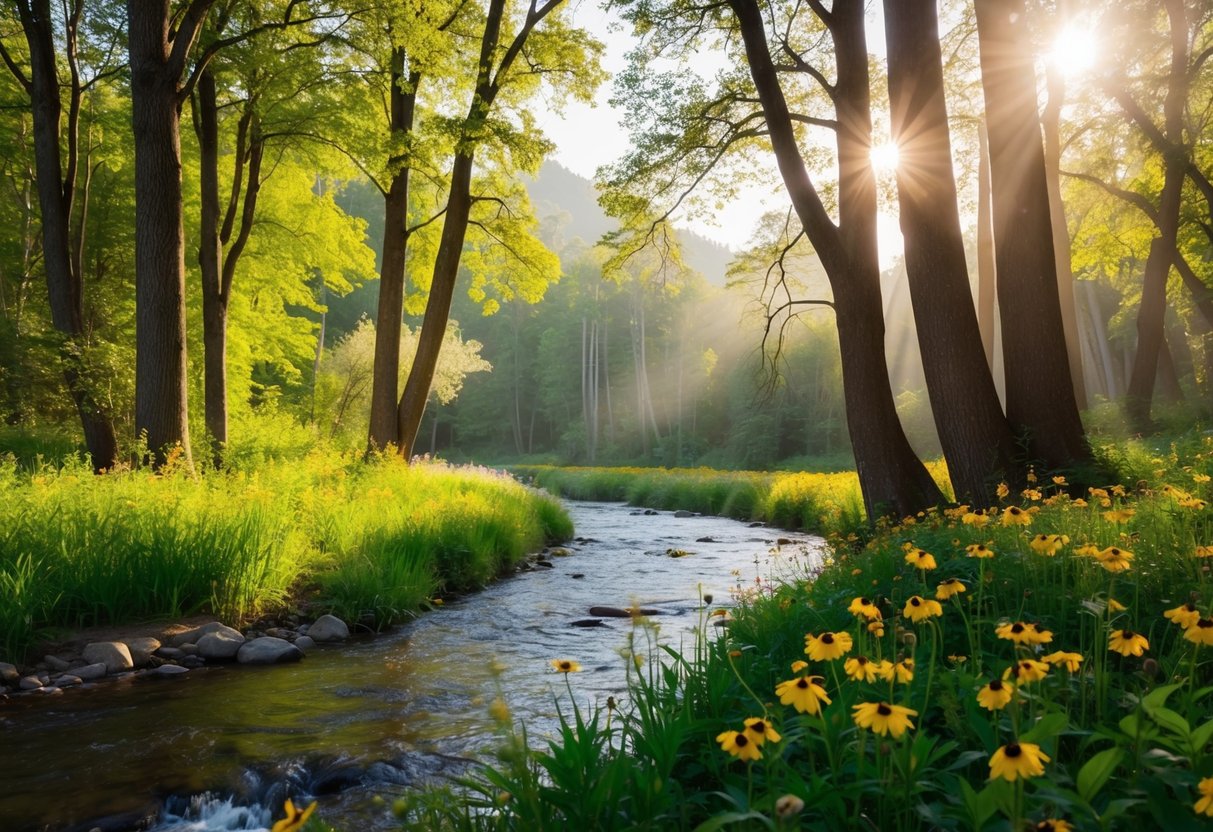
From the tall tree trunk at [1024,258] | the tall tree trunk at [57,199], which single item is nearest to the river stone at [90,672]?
the tall tree trunk at [1024,258]

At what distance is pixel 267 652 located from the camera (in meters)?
5.54

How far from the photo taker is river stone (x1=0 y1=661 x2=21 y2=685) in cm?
462

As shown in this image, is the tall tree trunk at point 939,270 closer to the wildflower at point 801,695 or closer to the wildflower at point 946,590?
the wildflower at point 946,590

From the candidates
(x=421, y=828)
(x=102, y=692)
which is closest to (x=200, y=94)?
(x=102, y=692)

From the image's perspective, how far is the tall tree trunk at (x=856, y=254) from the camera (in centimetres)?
702

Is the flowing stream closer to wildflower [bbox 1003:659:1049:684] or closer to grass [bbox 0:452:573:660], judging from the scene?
grass [bbox 0:452:573:660]

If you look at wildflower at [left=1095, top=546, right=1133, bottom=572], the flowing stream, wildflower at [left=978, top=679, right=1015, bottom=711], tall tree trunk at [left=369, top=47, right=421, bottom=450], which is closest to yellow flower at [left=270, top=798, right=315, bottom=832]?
the flowing stream

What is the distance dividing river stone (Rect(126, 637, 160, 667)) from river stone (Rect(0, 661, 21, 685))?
65cm

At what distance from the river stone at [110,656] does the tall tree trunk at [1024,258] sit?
294 inches

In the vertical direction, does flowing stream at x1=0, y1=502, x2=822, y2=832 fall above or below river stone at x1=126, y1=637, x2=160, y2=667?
below

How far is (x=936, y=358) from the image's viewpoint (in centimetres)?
666

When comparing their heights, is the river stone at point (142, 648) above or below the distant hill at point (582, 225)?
below

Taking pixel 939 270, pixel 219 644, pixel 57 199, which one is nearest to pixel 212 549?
pixel 219 644

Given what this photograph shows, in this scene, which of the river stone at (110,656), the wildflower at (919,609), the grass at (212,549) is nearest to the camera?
the wildflower at (919,609)
